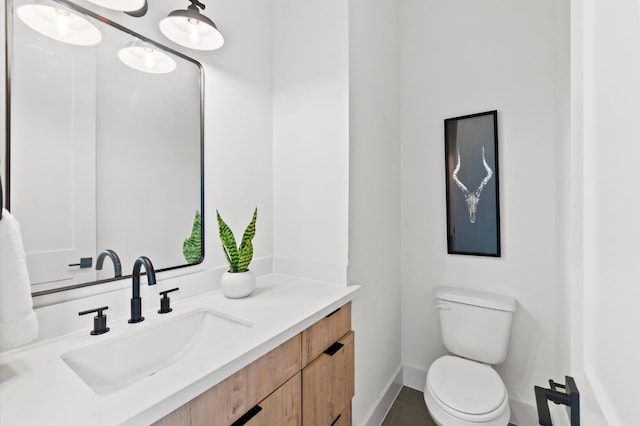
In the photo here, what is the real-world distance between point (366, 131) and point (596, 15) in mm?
1078

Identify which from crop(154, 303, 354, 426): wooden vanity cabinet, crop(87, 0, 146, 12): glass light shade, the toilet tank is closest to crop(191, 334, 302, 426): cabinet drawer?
crop(154, 303, 354, 426): wooden vanity cabinet

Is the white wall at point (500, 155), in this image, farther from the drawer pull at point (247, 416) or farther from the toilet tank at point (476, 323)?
the drawer pull at point (247, 416)

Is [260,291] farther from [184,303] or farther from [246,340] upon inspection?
[246,340]

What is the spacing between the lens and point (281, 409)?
912 mm

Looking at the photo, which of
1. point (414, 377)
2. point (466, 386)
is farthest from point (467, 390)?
point (414, 377)

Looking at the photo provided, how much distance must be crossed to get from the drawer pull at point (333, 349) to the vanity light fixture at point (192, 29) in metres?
1.37

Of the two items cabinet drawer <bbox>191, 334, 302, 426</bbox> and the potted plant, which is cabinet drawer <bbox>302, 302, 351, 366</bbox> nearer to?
cabinet drawer <bbox>191, 334, 302, 426</bbox>

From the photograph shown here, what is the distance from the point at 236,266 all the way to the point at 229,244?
4.0 inches

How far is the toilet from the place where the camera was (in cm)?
126

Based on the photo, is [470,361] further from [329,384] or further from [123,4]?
[123,4]

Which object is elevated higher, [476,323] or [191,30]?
[191,30]

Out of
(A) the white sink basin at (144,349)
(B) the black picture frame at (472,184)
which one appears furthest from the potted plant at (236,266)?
(B) the black picture frame at (472,184)

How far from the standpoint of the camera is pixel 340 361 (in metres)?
1.23

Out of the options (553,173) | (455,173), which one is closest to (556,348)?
(553,173)
